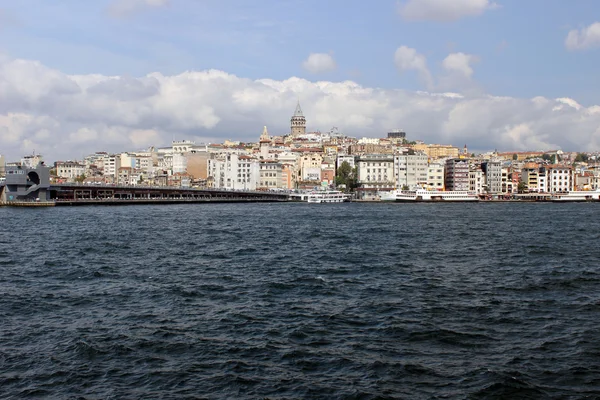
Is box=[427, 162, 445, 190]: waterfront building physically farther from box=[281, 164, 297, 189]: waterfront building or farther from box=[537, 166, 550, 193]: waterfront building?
box=[281, 164, 297, 189]: waterfront building

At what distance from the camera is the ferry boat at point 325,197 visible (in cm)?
11531

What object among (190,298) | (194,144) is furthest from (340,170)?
(190,298)

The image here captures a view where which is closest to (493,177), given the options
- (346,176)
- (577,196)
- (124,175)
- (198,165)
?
(577,196)

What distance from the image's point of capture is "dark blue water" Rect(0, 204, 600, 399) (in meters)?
12.2

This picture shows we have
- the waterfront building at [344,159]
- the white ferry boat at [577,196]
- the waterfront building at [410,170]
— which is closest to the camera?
the white ferry boat at [577,196]

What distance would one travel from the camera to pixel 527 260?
28.8 m

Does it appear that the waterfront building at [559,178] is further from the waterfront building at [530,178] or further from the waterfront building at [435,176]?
the waterfront building at [435,176]

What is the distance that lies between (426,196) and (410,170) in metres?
15.2

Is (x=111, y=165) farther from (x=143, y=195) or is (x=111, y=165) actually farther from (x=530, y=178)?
(x=530, y=178)

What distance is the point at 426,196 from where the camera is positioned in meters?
118

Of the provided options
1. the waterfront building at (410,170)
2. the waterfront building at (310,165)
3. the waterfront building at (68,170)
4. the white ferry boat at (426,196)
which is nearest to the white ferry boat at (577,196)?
the white ferry boat at (426,196)

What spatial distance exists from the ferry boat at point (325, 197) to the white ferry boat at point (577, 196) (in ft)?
136

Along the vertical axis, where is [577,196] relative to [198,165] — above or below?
below

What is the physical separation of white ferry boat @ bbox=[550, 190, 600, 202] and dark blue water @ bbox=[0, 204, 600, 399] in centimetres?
9795
